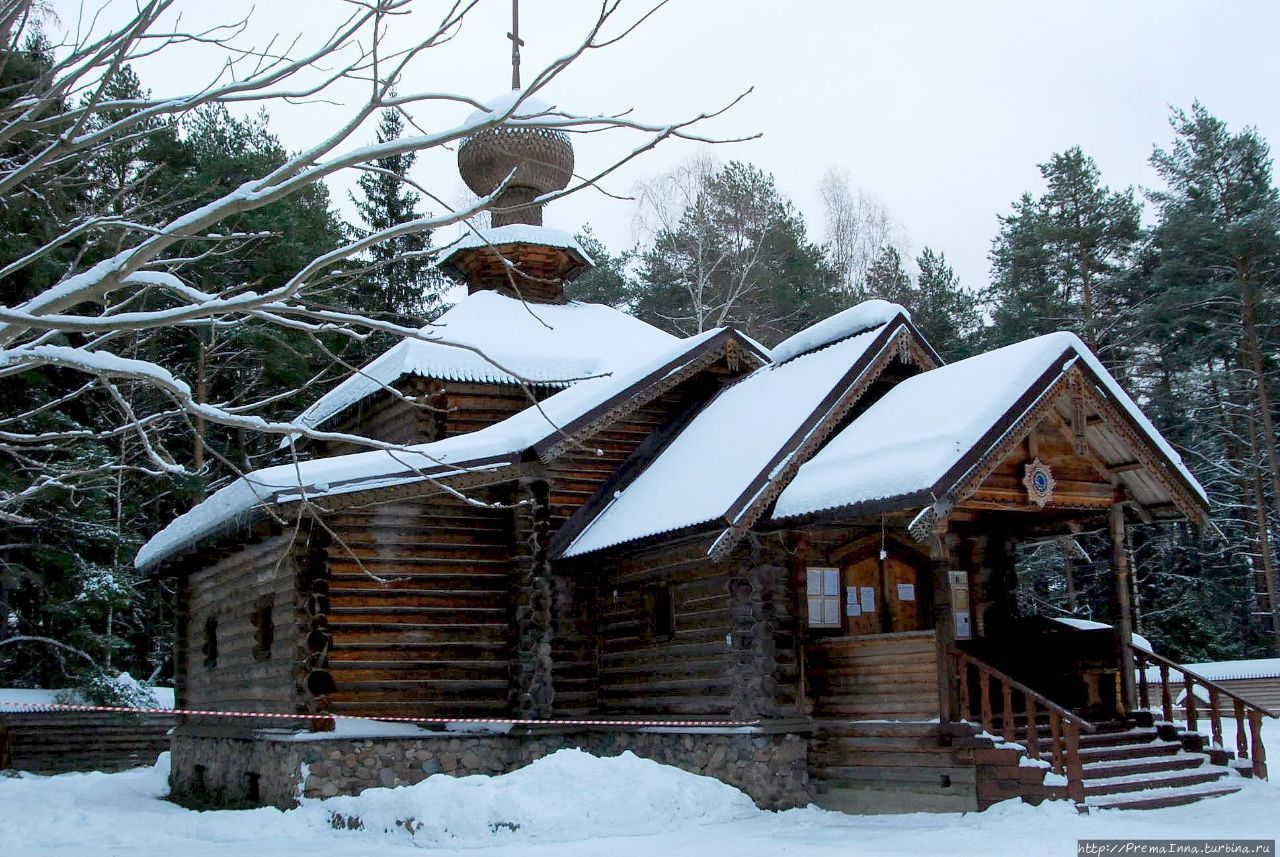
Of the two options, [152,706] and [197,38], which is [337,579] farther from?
[152,706]

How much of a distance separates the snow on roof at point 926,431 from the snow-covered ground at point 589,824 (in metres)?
3.26

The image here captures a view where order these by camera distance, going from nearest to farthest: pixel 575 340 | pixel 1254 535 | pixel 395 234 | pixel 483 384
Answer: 1. pixel 395 234
2. pixel 483 384
3. pixel 575 340
4. pixel 1254 535

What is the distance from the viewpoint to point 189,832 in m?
13.0

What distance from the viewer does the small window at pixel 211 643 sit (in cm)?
→ 1820

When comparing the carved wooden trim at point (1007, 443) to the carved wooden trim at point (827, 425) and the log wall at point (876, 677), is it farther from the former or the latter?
the carved wooden trim at point (827, 425)

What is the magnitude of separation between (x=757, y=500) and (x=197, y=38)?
811 centimetres

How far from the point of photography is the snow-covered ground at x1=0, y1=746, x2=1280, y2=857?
1110 centimetres

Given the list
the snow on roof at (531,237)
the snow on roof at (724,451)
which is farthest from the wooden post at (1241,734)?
the snow on roof at (531,237)

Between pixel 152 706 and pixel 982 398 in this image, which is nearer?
pixel 982 398

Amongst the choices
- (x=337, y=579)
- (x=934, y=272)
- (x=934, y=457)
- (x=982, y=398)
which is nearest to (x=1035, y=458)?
(x=982, y=398)

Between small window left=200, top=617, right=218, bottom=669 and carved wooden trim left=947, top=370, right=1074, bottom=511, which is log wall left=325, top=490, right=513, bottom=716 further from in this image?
carved wooden trim left=947, top=370, right=1074, bottom=511

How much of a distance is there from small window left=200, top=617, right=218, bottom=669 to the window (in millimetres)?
9098

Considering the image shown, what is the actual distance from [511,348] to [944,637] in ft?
30.9

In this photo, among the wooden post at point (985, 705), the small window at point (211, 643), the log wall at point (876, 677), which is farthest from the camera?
the small window at point (211, 643)
